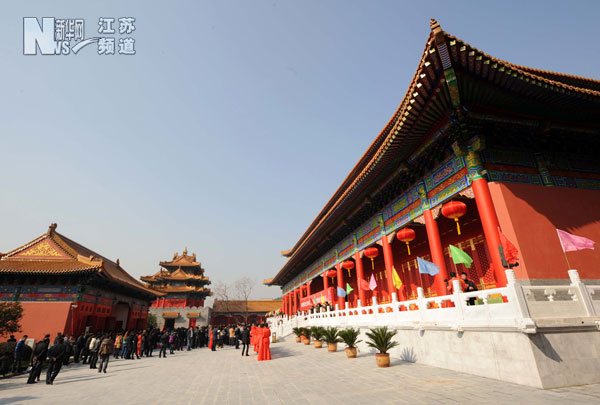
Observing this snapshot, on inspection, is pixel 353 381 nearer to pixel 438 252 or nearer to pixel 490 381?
pixel 490 381

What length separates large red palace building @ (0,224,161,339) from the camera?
54.8 feet

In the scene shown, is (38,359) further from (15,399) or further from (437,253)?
(437,253)

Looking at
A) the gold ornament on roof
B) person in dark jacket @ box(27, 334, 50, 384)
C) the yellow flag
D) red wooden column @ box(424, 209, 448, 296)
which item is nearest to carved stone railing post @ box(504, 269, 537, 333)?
red wooden column @ box(424, 209, 448, 296)

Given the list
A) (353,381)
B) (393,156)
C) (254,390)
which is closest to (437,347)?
(353,381)

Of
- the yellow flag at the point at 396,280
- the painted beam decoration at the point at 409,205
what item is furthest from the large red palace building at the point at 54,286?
the yellow flag at the point at 396,280

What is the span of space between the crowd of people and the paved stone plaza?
725 millimetres

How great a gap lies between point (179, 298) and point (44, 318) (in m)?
25.5

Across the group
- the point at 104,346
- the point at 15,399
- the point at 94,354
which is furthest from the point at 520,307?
the point at 94,354

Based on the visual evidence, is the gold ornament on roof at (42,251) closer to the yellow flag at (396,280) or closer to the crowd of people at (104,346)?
the crowd of people at (104,346)

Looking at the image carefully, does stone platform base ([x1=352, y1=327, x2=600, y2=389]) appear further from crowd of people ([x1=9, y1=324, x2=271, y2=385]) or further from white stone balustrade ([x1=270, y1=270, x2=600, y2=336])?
crowd of people ([x1=9, y1=324, x2=271, y2=385])

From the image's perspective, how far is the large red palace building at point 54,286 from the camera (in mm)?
16703

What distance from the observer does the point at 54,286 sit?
1741 centimetres

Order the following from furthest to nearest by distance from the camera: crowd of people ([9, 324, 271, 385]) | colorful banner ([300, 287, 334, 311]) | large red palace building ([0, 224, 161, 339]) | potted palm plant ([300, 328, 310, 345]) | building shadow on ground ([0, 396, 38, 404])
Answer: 1. colorful banner ([300, 287, 334, 311])
2. large red palace building ([0, 224, 161, 339])
3. potted palm plant ([300, 328, 310, 345])
4. crowd of people ([9, 324, 271, 385])
5. building shadow on ground ([0, 396, 38, 404])

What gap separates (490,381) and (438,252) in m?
4.07
